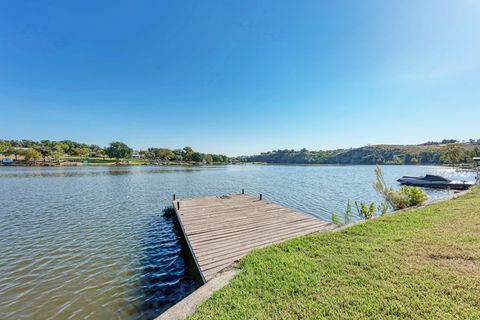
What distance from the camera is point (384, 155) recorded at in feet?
347

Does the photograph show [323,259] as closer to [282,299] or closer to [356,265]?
[356,265]

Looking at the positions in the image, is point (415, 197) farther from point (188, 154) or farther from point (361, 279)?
point (188, 154)

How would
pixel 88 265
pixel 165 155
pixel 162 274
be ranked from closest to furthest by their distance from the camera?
pixel 162 274, pixel 88 265, pixel 165 155

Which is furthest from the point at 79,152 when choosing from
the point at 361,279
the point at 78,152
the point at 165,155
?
the point at 361,279

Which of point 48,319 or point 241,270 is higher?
point 241,270

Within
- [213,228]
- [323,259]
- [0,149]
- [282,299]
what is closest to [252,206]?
[213,228]

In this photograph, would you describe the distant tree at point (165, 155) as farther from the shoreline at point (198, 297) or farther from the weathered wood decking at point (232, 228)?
the shoreline at point (198, 297)

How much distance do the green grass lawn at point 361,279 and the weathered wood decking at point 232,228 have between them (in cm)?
93

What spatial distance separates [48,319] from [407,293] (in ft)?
21.4

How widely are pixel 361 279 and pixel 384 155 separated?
12668cm

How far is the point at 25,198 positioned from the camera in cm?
1493

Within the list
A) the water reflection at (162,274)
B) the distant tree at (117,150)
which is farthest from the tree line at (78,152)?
the water reflection at (162,274)

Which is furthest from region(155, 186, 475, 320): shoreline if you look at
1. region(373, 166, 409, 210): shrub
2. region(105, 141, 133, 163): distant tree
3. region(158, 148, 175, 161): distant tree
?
region(158, 148, 175, 161): distant tree

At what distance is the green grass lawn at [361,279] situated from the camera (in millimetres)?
2541
